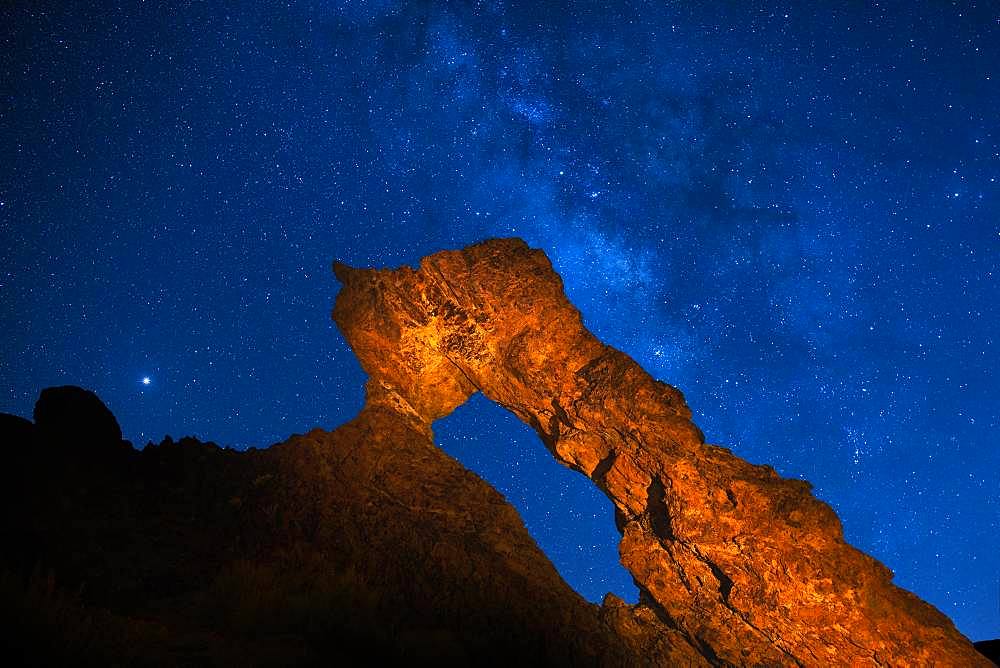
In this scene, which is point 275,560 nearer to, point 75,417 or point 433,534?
point 433,534

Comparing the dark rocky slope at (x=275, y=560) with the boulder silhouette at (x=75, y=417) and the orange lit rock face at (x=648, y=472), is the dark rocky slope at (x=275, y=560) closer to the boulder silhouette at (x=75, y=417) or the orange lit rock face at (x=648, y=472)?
the boulder silhouette at (x=75, y=417)

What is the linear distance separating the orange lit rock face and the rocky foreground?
5cm

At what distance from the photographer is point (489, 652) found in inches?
308

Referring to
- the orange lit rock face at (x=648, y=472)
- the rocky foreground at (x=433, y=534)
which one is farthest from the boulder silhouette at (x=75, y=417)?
the orange lit rock face at (x=648, y=472)

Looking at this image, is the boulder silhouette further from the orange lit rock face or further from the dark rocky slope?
the orange lit rock face

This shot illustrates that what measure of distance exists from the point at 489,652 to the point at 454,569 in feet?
10.2

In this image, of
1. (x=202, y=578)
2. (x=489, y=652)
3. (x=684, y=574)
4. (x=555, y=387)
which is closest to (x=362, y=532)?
(x=202, y=578)

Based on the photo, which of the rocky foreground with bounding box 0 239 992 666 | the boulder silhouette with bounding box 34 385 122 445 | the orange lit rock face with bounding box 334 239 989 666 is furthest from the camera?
the orange lit rock face with bounding box 334 239 989 666

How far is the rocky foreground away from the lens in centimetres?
693

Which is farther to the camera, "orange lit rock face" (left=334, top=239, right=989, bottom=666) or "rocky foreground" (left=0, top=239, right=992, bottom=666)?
"orange lit rock face" (left=334, top=239, right=989, bottom=666)

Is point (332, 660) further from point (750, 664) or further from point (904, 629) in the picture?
point (904, 629)

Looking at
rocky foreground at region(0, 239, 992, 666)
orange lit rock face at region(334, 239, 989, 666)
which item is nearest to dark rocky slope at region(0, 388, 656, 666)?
rocky foreground at region(0, 239, 992, 666)

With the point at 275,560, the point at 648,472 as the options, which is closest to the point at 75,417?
the point at 275,560

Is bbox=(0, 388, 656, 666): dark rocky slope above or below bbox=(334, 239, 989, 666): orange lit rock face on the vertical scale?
below
